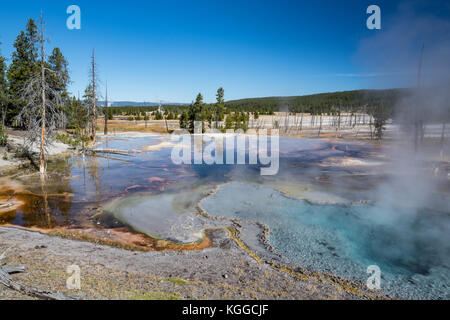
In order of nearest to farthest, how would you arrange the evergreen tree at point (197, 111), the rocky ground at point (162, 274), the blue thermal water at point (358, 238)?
the rocky ground at point (162, 274)
the blue thermal water at point (358, 238)
the evergreen tree at point (197, 111)

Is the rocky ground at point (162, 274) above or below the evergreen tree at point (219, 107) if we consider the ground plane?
below

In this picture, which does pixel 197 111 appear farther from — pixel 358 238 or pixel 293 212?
pixel 358 238

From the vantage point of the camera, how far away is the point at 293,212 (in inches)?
506

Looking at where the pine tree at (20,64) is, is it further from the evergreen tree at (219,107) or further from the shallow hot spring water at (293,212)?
the evergreen tree at (219,107)

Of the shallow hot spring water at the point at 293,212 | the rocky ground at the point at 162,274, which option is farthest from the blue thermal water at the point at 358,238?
the rocky ground at the point at 162,274

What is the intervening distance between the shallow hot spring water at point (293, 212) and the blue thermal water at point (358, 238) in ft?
0.11

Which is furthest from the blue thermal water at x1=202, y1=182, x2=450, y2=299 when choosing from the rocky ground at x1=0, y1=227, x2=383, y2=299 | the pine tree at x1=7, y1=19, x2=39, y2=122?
the pine tree at x1=7, y1=19, x2=39, y2=122

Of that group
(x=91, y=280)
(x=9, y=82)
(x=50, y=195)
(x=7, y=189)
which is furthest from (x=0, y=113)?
(x=91, y=280)

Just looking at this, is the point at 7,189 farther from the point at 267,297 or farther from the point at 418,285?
the point at 418,285

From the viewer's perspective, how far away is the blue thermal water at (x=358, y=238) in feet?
26.0

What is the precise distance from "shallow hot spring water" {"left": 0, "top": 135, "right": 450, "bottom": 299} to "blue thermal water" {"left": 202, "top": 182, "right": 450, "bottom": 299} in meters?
0.03
